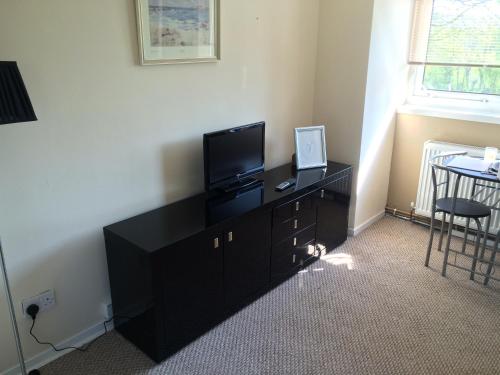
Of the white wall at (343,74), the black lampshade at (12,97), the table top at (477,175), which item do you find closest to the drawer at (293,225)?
the white wall at (343,74)

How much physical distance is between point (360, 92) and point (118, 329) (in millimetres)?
2415

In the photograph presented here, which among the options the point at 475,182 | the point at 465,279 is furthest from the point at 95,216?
the point at 475,182

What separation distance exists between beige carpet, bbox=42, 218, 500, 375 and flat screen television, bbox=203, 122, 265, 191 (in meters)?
0.81

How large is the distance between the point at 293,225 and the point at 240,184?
0.46 meters

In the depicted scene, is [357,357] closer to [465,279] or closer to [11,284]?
[465,279]

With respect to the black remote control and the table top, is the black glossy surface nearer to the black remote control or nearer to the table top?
the black remote control

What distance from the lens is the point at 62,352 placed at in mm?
2381

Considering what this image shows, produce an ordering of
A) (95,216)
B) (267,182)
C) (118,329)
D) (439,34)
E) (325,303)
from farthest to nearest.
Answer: (439,34) → (267,182) → (325,303) → (118,329) → (95,216)

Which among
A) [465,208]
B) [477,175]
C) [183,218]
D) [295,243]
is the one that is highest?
[477,175]

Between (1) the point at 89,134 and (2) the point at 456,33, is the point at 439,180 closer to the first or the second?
(2) the point at 456,33

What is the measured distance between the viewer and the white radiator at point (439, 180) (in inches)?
137

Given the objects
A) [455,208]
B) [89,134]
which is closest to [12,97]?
[89,134]

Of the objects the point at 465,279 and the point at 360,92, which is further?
the point at 360,92

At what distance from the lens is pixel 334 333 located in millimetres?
2582
